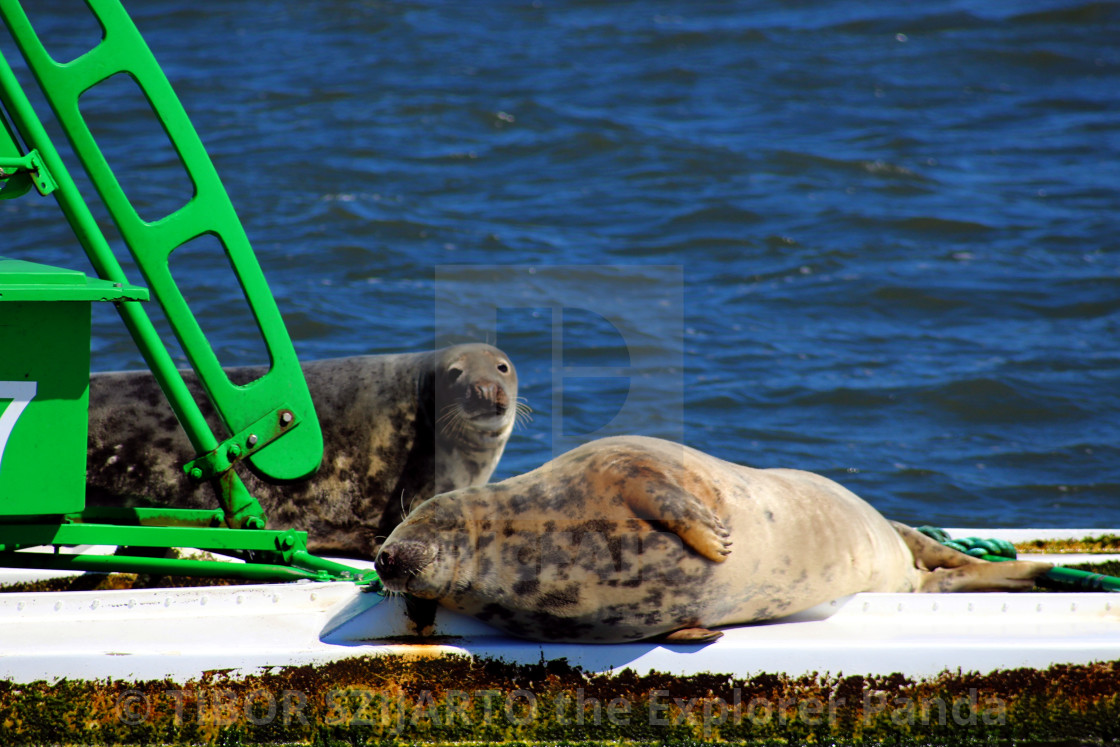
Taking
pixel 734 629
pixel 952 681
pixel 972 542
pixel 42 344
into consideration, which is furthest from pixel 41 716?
pixel 972 542

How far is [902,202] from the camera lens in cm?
1169

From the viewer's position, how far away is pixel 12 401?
3.05 meters

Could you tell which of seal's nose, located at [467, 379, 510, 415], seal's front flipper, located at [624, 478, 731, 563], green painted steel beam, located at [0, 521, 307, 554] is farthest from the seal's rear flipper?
green painted steel beam, located at [0, 521, 307, 554]

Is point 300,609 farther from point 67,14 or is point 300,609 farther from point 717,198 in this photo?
point 67,14

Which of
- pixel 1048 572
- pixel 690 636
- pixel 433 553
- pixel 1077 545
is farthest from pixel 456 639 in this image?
pixel 1077 545

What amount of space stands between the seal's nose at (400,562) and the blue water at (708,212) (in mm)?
2324

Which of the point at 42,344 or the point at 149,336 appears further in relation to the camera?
the point at 149,336

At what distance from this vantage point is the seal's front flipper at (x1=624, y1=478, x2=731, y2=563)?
3080 mm

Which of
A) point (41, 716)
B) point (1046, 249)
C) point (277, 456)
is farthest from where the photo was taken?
point (1046, 249)

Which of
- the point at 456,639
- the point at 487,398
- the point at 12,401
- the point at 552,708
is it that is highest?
the point at 487,398

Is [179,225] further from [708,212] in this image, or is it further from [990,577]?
[708,212]

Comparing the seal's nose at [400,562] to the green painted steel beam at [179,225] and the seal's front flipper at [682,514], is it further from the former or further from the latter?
the green painted steel beam at [179,225]

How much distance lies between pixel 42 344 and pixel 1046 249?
9.72 m

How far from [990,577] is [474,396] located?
6.30ft
